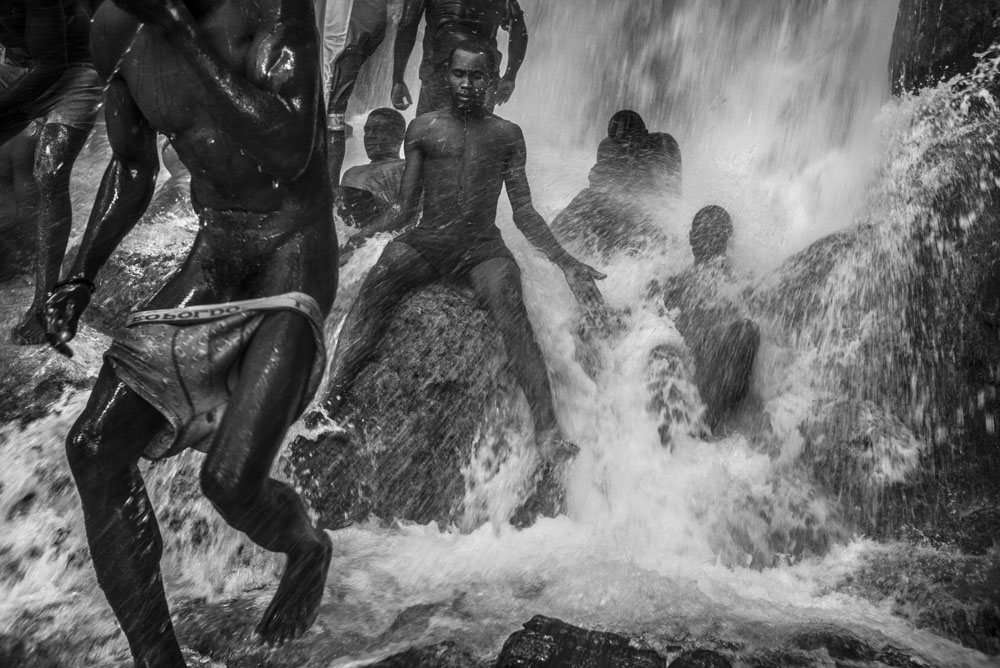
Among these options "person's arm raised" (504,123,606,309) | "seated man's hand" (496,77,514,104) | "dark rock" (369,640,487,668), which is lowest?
"dark rock" (369,640,487,668)

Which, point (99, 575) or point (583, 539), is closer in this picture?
point (99, 575)

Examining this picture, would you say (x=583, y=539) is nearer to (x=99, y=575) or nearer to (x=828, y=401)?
(x=828, y=401)

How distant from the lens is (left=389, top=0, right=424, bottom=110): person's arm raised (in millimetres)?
6740

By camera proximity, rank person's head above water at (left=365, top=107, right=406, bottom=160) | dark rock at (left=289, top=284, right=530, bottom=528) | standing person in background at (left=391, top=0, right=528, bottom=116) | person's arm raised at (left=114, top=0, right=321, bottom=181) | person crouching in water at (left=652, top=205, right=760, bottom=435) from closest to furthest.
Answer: person's arm raised at (left=114, top=0, right=321, bottom=181) < dark rock at (left=289, top=284, right=530, bottom=528) < person crouching in water at (left=652, top=205, right=760, bottom=435) < standing person in background at (left=391, top=0, right=528, bottom=116) < person's head above water at (left=365, top=107, right=406, bottom=160)

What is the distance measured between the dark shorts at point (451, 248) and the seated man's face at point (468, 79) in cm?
69

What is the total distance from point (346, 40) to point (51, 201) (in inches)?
107

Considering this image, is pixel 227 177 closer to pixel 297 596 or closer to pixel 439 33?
pixel 297 596

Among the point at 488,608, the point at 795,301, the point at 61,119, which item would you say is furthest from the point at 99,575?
the point at 795,301

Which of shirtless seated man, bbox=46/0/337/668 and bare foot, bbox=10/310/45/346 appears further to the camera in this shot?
bare foot, bbox=10/310/45/346

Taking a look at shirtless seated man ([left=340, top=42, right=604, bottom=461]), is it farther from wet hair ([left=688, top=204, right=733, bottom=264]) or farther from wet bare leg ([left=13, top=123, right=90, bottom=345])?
wet hair ([left=688, top=204, right=733, bottom=264])

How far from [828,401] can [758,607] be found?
1918mm

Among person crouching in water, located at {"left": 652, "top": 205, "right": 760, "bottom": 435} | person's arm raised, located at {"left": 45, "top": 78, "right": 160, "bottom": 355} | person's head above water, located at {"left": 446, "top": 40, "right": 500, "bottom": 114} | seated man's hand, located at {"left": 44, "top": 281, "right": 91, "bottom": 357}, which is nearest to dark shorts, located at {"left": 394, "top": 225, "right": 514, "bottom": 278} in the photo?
person's head above water, located at {"left": 446, "top": 40, "right": 500, "bottom": 114}

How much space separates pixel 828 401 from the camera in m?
4.88

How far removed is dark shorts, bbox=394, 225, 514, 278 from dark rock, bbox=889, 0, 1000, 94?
11.9 feet
